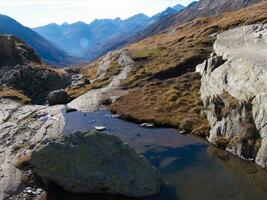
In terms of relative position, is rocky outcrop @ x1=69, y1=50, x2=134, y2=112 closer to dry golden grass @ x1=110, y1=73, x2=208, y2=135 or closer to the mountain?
the mountain

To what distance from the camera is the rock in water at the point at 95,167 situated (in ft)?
128

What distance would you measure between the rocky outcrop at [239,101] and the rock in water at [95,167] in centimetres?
1243

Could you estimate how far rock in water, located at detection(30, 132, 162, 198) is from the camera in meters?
38.9

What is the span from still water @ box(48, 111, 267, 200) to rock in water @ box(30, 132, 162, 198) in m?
0.95

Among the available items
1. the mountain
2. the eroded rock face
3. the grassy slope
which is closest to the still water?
the mountain

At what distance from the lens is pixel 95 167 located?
131 feet

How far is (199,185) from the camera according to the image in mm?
40719

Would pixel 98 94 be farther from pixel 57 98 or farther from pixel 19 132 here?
pixel 19 132

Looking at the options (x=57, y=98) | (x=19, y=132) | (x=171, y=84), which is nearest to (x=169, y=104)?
(x=171, y=84)

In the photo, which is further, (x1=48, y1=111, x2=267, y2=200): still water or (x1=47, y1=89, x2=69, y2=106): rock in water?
(x1=47, y1=89, x2=69, y2=106): rock in water

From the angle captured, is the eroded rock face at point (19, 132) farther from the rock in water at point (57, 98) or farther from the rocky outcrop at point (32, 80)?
the rocky outcrop at point (32, 80)

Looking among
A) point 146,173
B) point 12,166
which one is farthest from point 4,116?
point 146,173

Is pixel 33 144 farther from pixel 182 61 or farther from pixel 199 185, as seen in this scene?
pixel 182 61

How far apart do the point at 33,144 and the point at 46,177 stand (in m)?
15.8
